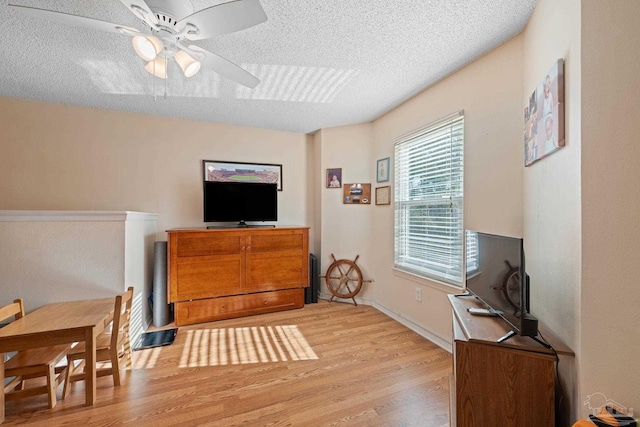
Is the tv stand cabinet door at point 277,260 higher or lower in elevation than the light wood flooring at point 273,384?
higher

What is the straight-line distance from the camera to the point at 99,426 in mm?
1424

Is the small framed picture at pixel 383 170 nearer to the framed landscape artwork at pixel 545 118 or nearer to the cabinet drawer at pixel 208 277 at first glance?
the framed landscape artwork at pixel 545 118

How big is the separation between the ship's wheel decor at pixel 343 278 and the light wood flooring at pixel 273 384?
84 centimetres

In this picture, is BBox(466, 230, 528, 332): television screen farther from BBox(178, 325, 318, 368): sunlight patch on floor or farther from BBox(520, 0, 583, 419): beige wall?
BBox(178, 325, 318, 368): sunlight patch on floor

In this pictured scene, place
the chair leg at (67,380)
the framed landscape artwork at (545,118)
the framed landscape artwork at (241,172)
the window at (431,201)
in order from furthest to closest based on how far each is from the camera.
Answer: the framed landscape artwork at (241,172) < the window at (431,201) < the chair leg at (67,380) < the framed landscape artwork at (545,118)

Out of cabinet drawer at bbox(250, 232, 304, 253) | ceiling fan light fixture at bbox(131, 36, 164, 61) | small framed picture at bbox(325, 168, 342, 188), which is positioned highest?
ceiling fan light fixture at bbox(131, 36, 164, 61)

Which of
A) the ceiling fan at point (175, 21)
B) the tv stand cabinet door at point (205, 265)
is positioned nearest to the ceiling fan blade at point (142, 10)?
the ceiling fan at point (175, 21)

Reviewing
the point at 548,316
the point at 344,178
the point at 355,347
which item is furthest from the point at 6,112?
the point at 548,316

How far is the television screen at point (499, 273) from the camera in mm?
1165

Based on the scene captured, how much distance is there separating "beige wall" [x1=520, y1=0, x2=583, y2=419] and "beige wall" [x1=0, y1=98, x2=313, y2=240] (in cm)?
292

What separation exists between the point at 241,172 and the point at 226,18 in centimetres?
240

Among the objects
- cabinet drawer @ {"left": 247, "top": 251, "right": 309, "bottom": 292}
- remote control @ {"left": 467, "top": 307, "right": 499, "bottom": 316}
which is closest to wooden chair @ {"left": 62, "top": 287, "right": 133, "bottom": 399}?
cabinet drawer @ {"left": 247, "top": 251, "right": 309, "bottom": 292}

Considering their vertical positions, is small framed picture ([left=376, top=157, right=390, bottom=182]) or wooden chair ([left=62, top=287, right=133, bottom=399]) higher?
small framed picture ([left=376, top=157, right=390, bottom=182])

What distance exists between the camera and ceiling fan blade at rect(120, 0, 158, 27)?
45.7 inches
